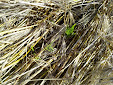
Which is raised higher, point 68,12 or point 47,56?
point 68,12

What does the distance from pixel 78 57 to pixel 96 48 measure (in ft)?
0.80

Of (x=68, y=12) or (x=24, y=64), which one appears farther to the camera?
(x=68, y=12)

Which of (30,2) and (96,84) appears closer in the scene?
(96,84)

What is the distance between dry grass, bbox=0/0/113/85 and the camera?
1460mm

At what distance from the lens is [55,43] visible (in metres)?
1.55

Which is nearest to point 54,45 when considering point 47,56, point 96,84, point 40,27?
point 47,56

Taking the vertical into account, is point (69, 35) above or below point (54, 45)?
above

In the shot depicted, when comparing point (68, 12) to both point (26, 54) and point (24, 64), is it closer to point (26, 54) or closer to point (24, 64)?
point (26, 54)

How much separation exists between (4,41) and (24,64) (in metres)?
0.36

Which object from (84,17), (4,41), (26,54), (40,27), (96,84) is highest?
(84,17)

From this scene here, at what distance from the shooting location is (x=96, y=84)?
1455 mm

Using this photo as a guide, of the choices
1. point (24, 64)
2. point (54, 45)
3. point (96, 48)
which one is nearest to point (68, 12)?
point (54, 45)

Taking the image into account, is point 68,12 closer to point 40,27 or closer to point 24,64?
point 40,27

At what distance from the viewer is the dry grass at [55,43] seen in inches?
57.5
